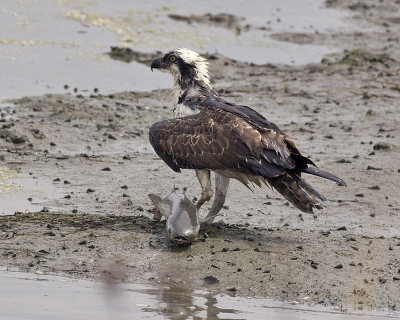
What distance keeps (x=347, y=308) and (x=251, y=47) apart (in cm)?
971

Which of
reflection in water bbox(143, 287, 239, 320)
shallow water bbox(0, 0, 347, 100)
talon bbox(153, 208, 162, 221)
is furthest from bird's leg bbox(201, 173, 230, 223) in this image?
shallow water bbox(0, 0, 347, 100)

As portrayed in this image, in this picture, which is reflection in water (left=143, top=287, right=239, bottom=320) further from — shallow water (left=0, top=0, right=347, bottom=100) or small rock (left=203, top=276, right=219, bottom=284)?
shallow water (left=0, top=0, right=347, bottom=100)

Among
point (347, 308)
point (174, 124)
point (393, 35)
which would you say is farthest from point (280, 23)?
point (347, 308)

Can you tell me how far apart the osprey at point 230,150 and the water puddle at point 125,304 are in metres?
1.23

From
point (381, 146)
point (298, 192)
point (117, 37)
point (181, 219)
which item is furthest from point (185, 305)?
point (117, 37)

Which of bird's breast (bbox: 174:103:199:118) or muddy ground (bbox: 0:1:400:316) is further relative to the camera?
bird's breast (bbox: 174:103:199:118)

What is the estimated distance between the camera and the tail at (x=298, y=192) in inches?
342

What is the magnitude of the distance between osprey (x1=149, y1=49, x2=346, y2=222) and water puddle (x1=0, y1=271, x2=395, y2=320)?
123 cm

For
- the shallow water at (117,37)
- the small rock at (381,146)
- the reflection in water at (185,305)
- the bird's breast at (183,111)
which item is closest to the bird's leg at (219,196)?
the bird's breast at (183,111)

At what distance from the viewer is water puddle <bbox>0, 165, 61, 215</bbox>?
9.84 m

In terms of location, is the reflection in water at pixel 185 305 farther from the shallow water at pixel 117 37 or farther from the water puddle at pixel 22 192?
the shallow water at pixel 117 37

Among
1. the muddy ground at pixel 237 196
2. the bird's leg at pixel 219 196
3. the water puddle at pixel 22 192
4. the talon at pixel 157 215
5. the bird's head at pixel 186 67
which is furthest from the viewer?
the bird's head at pixel 186 67

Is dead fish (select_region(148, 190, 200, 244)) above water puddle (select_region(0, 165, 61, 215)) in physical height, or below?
above

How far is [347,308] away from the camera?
7887 mm
